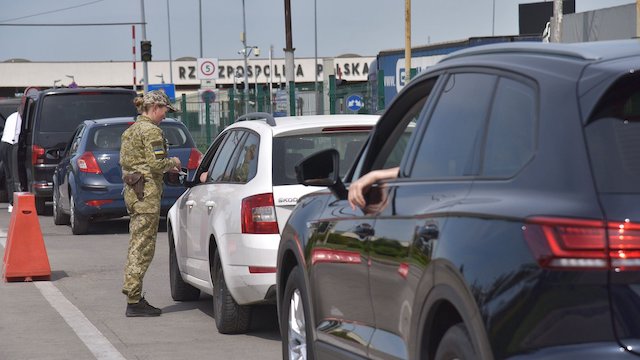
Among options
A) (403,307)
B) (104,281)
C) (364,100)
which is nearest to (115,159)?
(104,281)

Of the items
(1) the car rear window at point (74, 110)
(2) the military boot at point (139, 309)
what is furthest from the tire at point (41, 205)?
(2) the military boot at point (139, 309)

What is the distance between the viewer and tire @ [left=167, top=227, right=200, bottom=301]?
483 inches

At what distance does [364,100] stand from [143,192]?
594 inches

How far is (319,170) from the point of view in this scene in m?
6.69

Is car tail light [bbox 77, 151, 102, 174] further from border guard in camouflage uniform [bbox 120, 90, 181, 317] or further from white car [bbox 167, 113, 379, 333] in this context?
white car [bbox 167, 113, 379, 333]

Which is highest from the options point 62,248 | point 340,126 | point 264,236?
point 340,126

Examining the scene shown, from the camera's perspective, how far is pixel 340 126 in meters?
10.1

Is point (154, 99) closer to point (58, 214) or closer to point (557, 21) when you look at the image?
point (58, 214)

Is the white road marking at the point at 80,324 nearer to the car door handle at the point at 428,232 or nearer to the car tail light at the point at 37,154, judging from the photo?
the car door handle at the point at 428,232

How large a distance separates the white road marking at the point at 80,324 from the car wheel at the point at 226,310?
844 mm

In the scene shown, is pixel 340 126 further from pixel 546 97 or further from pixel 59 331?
pixel 546 97

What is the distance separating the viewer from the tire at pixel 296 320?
6.97 metres

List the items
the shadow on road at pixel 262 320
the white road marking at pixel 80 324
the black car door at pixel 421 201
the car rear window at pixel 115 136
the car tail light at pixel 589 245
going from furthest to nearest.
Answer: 1. the car rear window at pixel 115 136
2. the shadow on road at pixel 262 320
3. the white road marking at pixel 80 324
4. the black car door at pixel 421 201
5. the car tail light at pixel 589 245

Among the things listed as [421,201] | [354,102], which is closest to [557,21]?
[354,102]
